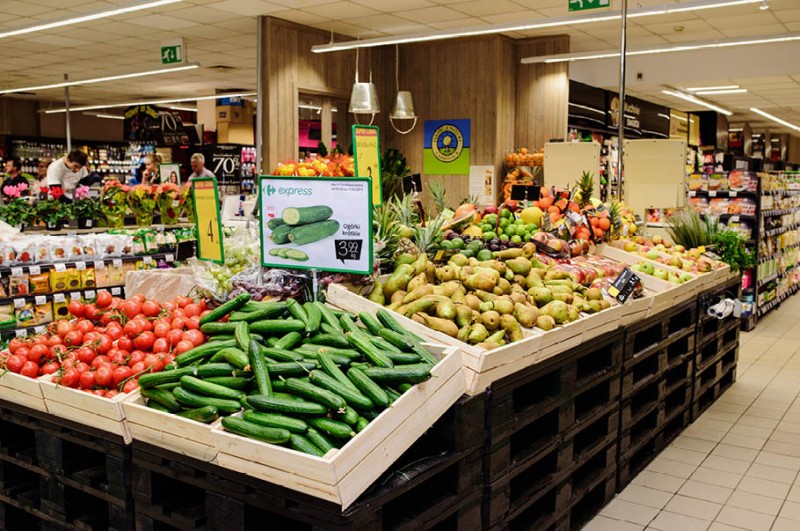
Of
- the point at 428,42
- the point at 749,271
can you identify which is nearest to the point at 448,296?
the point at 749,271

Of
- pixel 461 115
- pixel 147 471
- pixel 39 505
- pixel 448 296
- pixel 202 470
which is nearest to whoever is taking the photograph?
pixel 202 470

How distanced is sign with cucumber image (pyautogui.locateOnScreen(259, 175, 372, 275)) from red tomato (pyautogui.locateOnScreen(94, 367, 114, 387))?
0.83 meters

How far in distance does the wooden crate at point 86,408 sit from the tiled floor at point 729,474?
2.26m

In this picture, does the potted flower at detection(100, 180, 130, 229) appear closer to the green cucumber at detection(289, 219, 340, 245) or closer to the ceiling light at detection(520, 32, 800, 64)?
the green cucumber at detection(289, 219, 340, 245)

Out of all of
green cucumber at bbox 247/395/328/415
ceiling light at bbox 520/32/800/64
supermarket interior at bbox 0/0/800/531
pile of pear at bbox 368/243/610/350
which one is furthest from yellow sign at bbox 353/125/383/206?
ceiling light at bbox 520/32/800/64

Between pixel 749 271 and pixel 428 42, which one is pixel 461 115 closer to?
pixel 428 42

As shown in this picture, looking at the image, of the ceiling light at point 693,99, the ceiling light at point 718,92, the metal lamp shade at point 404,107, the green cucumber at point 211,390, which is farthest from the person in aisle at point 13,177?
the ceiling light at point 718,92

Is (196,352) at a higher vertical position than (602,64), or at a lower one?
lower

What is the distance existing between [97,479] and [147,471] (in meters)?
0.33

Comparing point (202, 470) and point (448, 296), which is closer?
point (202, 470)

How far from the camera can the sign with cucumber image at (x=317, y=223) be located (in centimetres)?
297

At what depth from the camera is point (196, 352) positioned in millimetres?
2594

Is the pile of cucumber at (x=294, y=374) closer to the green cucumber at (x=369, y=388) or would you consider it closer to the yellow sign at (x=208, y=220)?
the green cucumber at (x=369, y=388)

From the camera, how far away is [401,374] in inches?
A: 92.1
